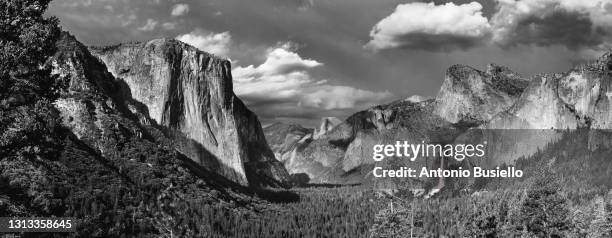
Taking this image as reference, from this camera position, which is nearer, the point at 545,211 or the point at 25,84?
the point at 25,84

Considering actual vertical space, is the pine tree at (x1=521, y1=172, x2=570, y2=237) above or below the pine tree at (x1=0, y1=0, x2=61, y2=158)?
below

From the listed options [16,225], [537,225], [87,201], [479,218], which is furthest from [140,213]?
[16,225]

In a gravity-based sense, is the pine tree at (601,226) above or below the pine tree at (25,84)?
below

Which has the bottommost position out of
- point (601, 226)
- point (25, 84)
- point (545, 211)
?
point (601, 226)

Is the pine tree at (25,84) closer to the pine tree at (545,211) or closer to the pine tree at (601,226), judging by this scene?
the pine tree at (545,211)

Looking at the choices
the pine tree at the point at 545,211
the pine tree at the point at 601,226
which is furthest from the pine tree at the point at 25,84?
the pine tree at the point at 601,226

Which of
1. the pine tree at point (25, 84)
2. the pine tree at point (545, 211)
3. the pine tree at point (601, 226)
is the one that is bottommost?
the pine tree at point (601, 226)

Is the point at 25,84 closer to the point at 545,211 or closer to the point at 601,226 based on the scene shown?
the point at 545,211

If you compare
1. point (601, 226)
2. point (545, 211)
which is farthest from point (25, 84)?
point (601, 226)

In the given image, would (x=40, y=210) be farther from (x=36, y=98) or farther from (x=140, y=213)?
(x=140, y=213)

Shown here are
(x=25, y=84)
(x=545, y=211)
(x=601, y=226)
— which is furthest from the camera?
(x=601, y=226)

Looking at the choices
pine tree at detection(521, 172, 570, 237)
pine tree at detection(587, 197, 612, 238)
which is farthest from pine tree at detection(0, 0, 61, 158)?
pine tree at detection(587, 197, 612, 238)

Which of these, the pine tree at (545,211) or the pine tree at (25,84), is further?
the pine tree at (545,211)

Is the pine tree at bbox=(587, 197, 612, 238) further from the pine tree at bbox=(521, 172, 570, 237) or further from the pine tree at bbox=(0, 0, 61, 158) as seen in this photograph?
the pine tree at bbox=(0, 0, 61, 158)
